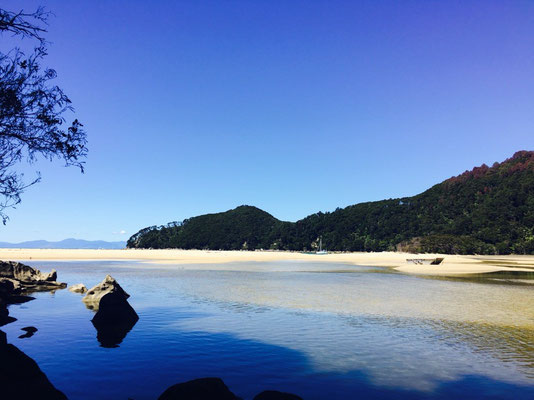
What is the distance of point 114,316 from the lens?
1859 cm

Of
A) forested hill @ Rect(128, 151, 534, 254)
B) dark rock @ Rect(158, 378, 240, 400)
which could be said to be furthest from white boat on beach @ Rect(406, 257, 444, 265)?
dark rock @ Rect(158, 378, 240, 400)

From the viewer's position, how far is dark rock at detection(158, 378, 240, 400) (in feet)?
23.7

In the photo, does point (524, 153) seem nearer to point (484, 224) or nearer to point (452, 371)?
point (484, 224)

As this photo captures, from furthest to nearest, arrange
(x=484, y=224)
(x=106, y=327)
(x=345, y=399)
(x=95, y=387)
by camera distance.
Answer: (x=484, y=224) < (x=106, y=327) < (x=95, y=387) < (x=345, y=399)

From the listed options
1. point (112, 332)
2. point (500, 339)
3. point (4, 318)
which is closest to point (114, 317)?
point (112, 332)

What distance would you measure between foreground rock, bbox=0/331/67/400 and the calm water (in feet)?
3.80

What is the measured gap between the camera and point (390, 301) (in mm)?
25062

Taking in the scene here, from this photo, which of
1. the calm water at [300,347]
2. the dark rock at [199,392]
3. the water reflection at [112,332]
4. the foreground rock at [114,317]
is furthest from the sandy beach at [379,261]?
the dark rock at [199,392]

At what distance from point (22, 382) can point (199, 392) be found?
4305mm

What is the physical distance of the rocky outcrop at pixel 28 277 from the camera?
32.1m

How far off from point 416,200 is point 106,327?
170 meters

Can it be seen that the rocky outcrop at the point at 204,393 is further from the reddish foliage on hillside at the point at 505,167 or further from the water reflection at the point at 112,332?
the reddish foliage on hillside at the point at 505,167

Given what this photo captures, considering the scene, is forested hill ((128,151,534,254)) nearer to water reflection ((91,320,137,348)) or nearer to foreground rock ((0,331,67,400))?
water reflection ((91,320,137,348))

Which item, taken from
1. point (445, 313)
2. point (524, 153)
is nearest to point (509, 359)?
point (445, 313)
